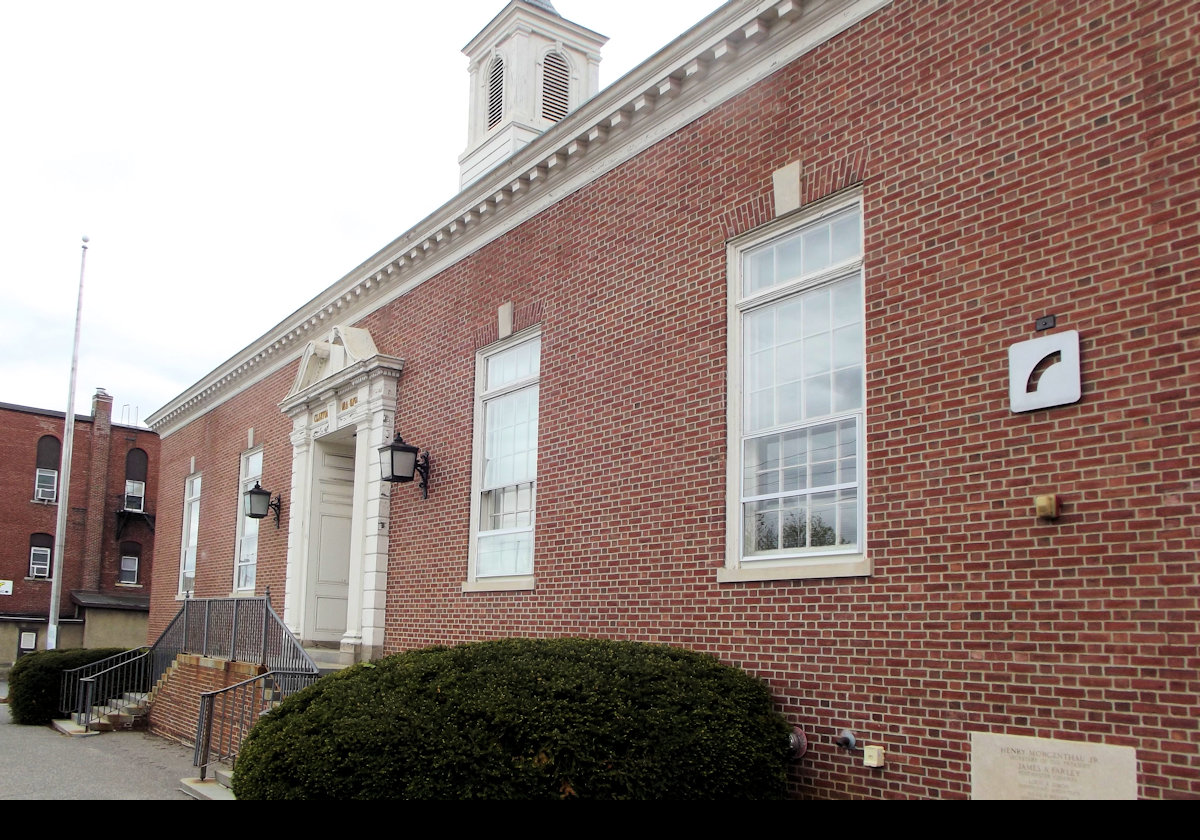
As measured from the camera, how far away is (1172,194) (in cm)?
612

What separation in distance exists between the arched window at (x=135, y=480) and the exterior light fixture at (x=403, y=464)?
1448 inches

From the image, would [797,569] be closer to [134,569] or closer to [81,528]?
[81,528]

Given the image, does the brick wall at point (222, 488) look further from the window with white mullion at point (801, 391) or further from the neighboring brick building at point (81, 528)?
the neighboring brick building at point (81, 528)

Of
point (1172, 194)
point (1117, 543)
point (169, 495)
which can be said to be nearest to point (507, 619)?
point (1117, 543)

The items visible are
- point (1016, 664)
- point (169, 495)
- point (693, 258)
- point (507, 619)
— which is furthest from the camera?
point (169, 495)

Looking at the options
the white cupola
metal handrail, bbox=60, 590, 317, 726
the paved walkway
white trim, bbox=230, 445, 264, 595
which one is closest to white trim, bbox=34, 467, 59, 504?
white trim, bbox=230, 445, 264, 595

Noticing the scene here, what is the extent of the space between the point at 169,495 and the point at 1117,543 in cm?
2297

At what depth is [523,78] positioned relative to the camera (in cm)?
1689

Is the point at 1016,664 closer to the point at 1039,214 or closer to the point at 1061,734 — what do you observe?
the point at 1061,734

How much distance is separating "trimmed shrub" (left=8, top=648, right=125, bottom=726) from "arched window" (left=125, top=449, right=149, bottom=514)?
2946 cm

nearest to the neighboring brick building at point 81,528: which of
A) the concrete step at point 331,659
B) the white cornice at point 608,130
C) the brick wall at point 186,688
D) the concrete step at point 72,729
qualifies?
the concrete step at point 72,729

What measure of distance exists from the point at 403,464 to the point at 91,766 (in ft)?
16.5

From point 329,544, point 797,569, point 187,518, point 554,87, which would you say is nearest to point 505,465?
point 797,569

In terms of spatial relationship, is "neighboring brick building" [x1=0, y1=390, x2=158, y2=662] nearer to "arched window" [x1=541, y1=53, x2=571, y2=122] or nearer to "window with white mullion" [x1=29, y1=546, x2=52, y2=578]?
"window with white mullion" [x1=29, y1=546, x2=52, y2=578]
